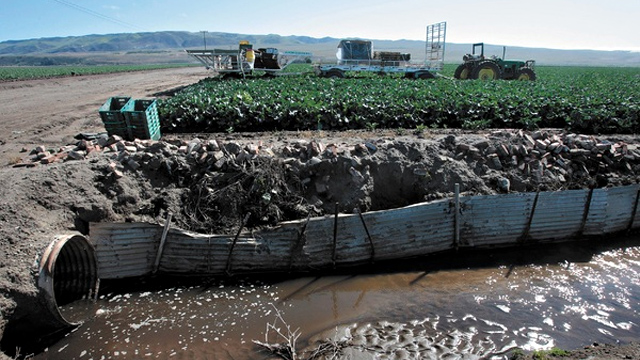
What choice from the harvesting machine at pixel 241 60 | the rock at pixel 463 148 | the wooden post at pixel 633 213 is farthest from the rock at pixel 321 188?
the harvesting machine at pixel 241 60

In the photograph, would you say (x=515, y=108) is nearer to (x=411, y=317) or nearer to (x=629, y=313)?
(x=629, y=313)

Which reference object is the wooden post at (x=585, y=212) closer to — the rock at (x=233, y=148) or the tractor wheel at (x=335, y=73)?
the rock at (x=233, y=148)

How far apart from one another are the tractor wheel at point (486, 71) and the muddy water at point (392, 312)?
1972cm

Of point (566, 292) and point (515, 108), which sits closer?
point (566, 292)

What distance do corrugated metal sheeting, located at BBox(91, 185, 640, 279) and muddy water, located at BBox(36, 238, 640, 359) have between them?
291 mm

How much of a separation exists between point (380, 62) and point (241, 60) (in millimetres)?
8709

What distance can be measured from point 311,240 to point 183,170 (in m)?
2.58

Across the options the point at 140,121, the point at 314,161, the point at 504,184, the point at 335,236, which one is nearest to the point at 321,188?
the point at 314,161

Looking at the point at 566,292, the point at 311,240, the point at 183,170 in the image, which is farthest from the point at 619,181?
the point at 183,170

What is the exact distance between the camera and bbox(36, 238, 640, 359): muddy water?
15.2 feet

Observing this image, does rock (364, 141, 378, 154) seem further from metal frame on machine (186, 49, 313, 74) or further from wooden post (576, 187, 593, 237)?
metal frame on machine (186, 49, 313, 74)

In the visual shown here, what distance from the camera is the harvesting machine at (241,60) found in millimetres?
20688

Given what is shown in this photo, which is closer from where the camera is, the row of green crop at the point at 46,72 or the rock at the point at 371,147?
the rock at the point at 371,147

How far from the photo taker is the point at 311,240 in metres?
6.06
